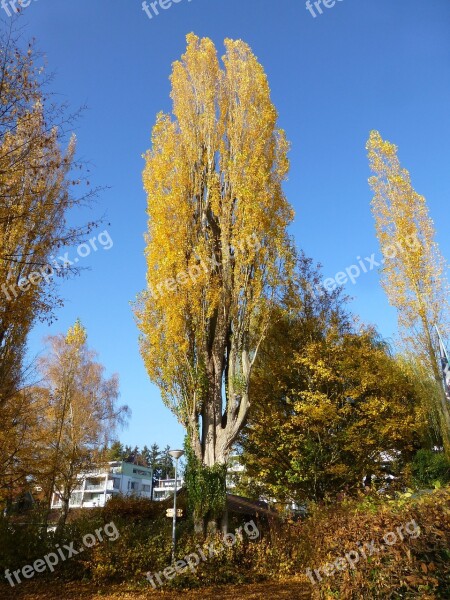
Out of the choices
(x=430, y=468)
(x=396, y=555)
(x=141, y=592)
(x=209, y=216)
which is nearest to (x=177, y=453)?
(x=141, y=592)

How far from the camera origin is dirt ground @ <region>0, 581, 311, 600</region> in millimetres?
7565

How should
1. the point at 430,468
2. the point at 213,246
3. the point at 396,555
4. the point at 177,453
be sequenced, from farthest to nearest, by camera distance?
the point at 430,468 < the point at 213,246 < the point at 177,453 < the point at 396,555

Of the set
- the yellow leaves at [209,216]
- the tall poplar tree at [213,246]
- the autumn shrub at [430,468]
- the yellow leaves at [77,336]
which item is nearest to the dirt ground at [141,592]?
the tall poplar tree at [213,246]

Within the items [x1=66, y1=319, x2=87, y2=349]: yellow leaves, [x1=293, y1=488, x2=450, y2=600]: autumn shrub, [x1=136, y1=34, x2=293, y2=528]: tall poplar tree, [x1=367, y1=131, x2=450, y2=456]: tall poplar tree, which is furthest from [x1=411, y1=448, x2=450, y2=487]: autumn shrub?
[x1=66, y1=319, x2=87, y2=349]: yellow leaves

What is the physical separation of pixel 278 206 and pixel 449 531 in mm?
10546

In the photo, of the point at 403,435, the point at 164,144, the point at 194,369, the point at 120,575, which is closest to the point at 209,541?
the point at 120,575

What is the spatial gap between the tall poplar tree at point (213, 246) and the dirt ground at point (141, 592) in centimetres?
285

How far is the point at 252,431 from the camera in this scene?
1512cm

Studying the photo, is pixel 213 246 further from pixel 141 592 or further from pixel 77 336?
pixel 77 336

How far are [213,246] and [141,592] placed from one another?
858cm

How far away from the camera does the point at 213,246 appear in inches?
486

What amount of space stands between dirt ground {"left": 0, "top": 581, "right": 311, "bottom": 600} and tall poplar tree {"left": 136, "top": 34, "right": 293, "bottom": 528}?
112 inches

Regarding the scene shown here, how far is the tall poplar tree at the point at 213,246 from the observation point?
36.3ft

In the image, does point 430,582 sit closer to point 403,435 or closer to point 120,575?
point 120,575
